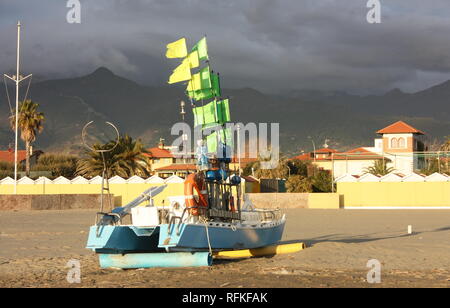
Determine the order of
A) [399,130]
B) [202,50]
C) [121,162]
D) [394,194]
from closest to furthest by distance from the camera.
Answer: [202,50], [394,194], [121,162], [399,130]

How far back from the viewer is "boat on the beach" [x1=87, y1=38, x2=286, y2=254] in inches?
749

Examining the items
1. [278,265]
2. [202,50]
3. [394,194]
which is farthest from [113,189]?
[278,265]

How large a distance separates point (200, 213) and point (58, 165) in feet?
272

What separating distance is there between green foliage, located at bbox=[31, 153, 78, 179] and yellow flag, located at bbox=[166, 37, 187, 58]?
67.1 meters

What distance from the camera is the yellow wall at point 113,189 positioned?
5869 centimetres

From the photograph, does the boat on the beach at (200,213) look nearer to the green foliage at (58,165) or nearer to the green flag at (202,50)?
the green flag at (202,50)

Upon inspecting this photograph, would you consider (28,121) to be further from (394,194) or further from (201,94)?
(201,94)

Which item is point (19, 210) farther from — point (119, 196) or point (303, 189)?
point (303, 189)

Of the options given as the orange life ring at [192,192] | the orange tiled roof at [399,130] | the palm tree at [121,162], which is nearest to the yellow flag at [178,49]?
the orange life ring at [192,192]

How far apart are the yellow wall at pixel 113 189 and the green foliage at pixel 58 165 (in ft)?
85.0

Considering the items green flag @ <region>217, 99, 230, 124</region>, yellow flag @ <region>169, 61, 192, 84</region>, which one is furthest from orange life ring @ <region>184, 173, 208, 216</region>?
yellow flag @ <region>169, 61, 192, 84</region>

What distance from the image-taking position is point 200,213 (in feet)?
64.7
